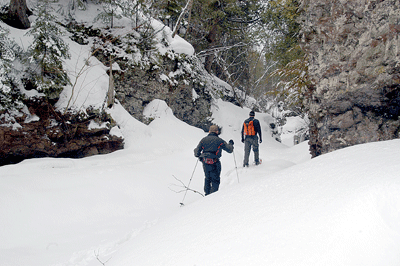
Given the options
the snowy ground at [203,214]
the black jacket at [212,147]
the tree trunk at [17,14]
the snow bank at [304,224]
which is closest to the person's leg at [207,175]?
the black jacket at [212,147]

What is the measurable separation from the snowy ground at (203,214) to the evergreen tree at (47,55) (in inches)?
110

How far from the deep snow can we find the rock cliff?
2207 millimetres

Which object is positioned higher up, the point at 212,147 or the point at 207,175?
the point at 212,147

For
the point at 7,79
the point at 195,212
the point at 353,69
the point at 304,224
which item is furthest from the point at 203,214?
the point at 7,79

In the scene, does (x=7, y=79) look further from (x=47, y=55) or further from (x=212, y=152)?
(x=212, y=152)

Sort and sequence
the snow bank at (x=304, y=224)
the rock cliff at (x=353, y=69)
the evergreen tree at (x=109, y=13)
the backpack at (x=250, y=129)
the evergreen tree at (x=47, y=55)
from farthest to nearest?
the evergreen tree at (x=109, y=13)
the backpack at (x=250, y=129)
the evergreen tree at (x=47, y=55)
the rock cliff at (x=353, y=69)
the snow bank at (x=304, y=224)

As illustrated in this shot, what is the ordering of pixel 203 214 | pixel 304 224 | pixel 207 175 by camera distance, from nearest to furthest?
pixel 304 224 < pixel 203 214 < pixel 207 175

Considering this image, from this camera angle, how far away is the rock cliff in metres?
4.68

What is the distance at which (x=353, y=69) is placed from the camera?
5.14m

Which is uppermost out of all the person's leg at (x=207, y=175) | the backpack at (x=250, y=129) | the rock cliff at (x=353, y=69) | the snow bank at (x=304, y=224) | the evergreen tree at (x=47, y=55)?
the evergreen tree at (x=47, y=55)

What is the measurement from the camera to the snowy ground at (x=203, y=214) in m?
1.50

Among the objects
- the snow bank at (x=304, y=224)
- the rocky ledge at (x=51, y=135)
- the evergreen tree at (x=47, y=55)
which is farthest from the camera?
the evergreen tree at (x=47, y=55)

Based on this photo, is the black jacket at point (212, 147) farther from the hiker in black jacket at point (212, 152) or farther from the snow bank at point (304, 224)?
the snow bank at point (304, 224)

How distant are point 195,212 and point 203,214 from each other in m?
0.27
